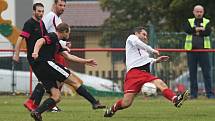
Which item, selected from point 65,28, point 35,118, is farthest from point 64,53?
point 35,118

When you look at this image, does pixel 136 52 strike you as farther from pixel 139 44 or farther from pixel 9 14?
pixel 9 14

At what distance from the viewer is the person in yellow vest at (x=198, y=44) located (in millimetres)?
19156

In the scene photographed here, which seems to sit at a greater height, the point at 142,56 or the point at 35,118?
the point at 142,56

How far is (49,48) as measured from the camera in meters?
12.3

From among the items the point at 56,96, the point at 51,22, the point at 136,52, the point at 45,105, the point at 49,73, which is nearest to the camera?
the point at 45,105

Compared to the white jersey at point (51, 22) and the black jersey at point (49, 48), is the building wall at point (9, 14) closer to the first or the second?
the white jersey at point (51, 22)

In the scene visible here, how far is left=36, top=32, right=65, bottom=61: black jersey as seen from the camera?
12156mm

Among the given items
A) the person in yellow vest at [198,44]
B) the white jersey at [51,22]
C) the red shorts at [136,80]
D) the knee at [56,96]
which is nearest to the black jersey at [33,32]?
the white jersey at [51,22]

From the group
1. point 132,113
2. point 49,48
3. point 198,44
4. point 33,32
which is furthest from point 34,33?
point 198,44

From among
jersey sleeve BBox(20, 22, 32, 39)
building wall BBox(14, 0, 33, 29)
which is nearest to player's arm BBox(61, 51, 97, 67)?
jersey sleeve BBox(20, 22, 32, 39)

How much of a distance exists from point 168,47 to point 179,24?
899cm

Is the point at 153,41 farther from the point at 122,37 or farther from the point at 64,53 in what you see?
the point at 64,53

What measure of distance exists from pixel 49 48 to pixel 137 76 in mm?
1653

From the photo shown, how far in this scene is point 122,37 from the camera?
849 inches
